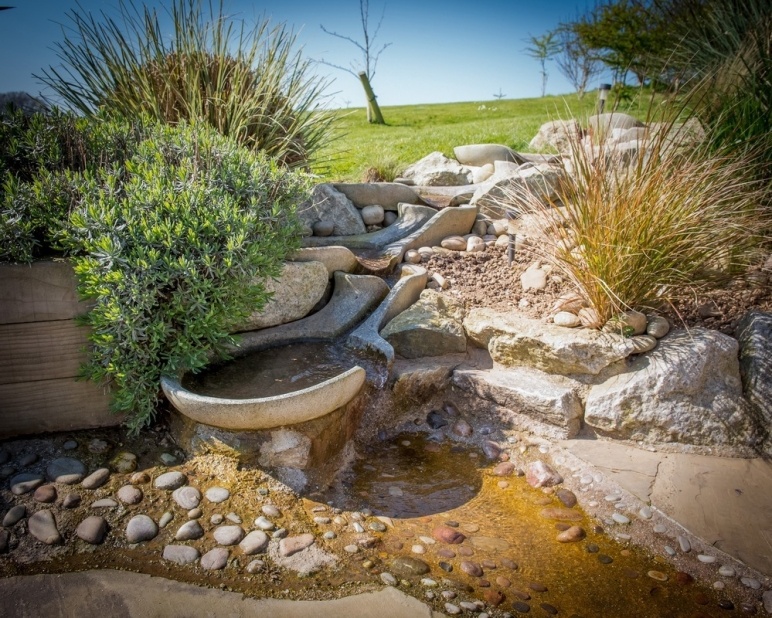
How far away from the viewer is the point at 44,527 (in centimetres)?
244

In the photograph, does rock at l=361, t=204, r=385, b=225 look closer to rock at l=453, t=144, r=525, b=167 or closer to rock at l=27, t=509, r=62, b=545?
rock at l=453, t=144, r=525, b=167

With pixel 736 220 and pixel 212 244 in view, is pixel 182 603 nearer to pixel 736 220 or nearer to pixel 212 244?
pixel 212 244

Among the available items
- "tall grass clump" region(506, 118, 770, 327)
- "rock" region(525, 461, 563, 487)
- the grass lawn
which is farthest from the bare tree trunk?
"rock" region(525, 461, 563, 487)

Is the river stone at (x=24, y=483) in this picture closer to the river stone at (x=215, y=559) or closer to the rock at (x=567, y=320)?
the river stone at (x=215, y=559)

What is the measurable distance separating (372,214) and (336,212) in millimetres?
338

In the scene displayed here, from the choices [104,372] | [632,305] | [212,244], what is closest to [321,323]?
[212,244]

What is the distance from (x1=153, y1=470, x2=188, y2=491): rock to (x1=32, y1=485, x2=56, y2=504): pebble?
42cm

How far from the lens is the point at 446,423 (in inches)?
136

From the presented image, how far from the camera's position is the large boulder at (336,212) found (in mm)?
4766

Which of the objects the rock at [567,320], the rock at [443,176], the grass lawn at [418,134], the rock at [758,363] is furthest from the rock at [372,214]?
the rock at [758,363]

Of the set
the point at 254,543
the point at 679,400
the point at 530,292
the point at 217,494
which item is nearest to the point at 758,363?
the point at 679,400

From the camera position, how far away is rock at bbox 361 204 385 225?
5.01 metres

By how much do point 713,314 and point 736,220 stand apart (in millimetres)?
569

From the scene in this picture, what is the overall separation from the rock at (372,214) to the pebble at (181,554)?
3.20 metres
